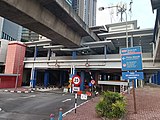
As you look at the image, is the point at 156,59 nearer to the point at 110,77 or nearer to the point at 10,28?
the point at 110,77

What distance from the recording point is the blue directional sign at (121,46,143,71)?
8.65m

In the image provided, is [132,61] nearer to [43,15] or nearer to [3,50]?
[43,15]

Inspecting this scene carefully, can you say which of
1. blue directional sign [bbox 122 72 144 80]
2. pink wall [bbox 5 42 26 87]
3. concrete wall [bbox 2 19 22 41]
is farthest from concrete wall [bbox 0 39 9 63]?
blue directional sign [bbox 122 72 144 80]

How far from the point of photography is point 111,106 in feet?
25.5

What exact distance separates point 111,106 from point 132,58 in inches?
119

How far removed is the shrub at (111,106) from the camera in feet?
24.3

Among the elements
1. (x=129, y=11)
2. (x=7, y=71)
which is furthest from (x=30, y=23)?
(x=7, y=71)

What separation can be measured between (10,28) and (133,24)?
5290cm

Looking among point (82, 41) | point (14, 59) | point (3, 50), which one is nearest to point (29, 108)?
point (82, 41)

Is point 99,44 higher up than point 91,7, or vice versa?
point 91,7

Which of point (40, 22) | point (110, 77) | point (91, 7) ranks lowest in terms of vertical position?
point (110, 77)

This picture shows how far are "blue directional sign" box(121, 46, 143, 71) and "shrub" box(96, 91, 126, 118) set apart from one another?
183 cm

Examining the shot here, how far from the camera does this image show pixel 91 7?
74312mm

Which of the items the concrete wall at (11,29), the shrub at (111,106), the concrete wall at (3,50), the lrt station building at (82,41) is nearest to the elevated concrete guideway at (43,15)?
the lrt station building at (82,41)
